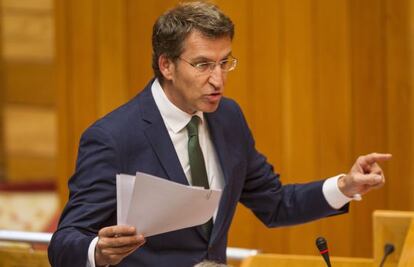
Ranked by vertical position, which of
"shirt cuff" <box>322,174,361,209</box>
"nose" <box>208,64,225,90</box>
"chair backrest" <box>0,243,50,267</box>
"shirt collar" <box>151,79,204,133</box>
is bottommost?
"chair backrest" <box>0,243,50,267</box>

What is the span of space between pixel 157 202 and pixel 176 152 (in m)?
0.27

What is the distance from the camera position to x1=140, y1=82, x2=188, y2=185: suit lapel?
209cm

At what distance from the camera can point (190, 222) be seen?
1.96 meters

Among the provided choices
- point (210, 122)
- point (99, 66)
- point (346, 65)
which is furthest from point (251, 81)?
point (210, 122)

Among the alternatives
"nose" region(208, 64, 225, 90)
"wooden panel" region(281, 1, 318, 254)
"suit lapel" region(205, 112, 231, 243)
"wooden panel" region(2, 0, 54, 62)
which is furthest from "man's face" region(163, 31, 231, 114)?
"wooden panel" region(2, 0, 54, 62)

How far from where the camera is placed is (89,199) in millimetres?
2008

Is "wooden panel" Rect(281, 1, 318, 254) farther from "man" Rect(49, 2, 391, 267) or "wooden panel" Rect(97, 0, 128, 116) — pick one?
"man" Rect(49, 2, 391, 267)

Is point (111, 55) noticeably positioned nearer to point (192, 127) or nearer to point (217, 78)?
point (192, 127)

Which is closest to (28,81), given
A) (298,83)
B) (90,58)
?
(90,58)

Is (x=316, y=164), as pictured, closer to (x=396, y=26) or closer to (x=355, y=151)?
(x=355, y=151)

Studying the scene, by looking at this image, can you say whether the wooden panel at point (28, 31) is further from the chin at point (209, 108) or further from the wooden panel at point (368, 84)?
the chin at point (209, 108)

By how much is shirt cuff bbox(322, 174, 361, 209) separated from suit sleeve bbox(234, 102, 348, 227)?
0.5 inches

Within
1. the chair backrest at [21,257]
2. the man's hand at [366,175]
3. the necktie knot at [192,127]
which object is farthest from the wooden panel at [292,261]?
the chair backrest at [21,257]

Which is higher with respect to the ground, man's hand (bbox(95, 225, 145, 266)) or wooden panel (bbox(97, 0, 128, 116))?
wooden panel (bbox(97, 0, 128, 116))
